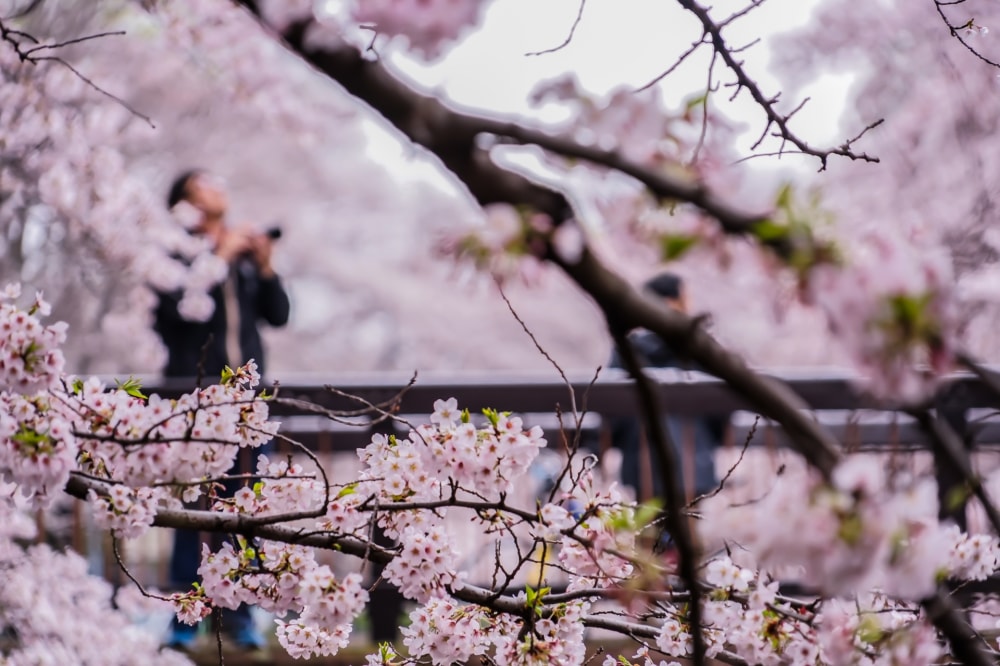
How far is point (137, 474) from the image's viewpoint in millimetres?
1600

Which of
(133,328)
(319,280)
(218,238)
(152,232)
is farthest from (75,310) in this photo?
(319,280)

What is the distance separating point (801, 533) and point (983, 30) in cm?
177

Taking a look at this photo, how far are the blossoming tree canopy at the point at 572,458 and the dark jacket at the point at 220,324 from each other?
1971 mm

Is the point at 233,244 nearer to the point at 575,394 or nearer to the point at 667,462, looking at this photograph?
the point at 575,394

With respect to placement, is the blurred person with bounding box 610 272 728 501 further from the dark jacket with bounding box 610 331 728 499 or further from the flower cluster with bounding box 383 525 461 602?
the flower cluster with bounding box 383 525 461 602

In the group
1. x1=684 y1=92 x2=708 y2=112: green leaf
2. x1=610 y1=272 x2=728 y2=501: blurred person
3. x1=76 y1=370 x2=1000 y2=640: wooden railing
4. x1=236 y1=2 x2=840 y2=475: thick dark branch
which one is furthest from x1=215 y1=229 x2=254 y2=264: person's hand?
x1=236 y1=2 x2=840 y2=475: thick dark branch

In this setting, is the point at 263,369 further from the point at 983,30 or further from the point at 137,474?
the point at 983,30

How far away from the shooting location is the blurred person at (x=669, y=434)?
4.04 meters

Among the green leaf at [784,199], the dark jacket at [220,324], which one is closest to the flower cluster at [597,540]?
the green leaf at [784,199]

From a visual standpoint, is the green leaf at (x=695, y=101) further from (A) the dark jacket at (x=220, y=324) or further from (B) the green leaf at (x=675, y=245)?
(A) the dark jacket at (x=220, y=324)

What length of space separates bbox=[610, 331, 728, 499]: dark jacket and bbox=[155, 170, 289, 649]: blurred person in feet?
4.86

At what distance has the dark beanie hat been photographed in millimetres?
4055

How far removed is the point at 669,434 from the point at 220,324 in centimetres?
186

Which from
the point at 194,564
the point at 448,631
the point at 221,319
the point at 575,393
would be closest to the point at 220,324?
the point at 221,319
